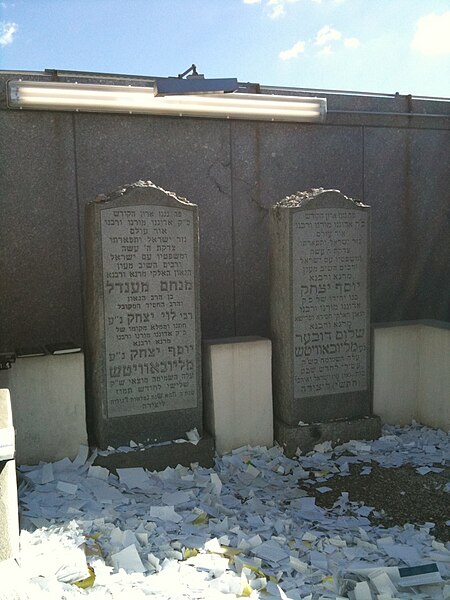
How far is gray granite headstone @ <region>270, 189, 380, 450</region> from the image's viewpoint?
5.49m

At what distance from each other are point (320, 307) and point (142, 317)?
5.15ft

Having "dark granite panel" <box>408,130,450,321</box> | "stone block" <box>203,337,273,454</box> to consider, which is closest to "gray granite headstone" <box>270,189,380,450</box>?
"stone block" <box>203,337,273,454</box>

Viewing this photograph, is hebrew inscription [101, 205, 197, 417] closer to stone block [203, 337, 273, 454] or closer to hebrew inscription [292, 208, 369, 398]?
stone block [203, 337, 273, 454]

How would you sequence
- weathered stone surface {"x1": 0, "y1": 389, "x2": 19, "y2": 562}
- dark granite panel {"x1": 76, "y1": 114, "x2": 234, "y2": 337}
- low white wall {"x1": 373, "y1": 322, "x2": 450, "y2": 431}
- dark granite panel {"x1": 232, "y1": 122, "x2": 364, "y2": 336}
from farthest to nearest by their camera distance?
dark granite panel {"x1": 232, "y1": 122, "x2": 364, "y2": 336} < dark granite panel {"x1": 76, "y1": 114, "x2": 234, "y2": 337} < low white wall {"x1": 373, "y1": 322, "x2": 450, "y2": 431} < weathered stone surface {"x1": 0, "y1": 389, "x2": 19, "y2": 562}

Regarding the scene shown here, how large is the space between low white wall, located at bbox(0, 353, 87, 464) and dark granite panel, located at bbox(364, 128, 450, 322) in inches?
158

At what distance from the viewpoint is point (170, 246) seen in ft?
16.8

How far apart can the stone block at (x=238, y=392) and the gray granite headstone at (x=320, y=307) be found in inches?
7.7

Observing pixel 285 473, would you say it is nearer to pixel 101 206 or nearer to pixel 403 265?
pixel 101 206

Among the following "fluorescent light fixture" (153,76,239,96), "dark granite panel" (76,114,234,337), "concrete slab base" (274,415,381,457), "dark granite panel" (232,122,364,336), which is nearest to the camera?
"fluorescent light fixture" (153,76,239,96)

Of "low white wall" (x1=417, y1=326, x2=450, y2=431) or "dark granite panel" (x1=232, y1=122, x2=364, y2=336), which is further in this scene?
"dark granite panel" (x1=232, y1=122, x2=364, y2=336)

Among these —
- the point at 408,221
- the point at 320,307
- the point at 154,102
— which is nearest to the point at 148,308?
the point at 320,307

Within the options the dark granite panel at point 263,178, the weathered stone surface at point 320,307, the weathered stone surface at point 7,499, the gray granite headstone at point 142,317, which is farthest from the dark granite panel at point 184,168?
the weathered stone surface at point 7,499

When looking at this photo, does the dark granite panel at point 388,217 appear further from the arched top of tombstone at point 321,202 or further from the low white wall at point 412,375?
the arched top of tombstone at point 321,202

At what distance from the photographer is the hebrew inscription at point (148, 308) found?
4.95 metres
